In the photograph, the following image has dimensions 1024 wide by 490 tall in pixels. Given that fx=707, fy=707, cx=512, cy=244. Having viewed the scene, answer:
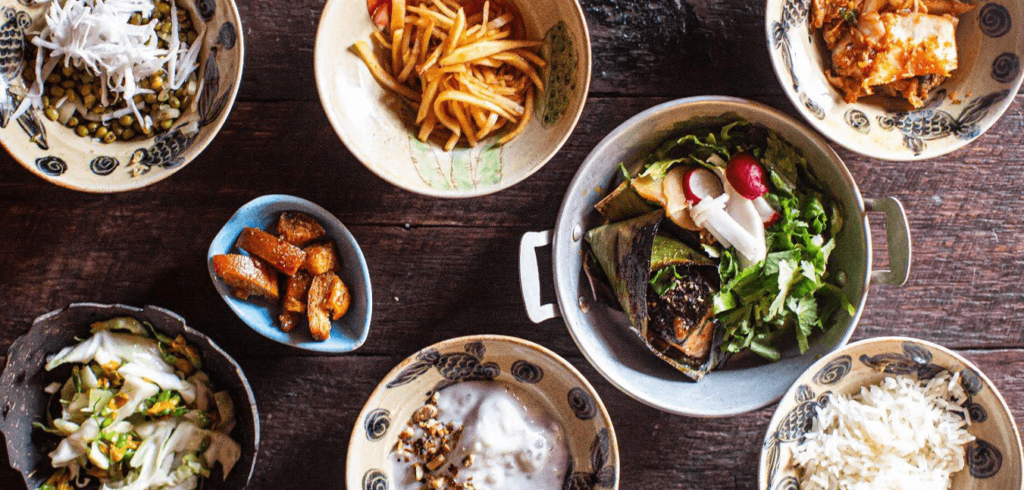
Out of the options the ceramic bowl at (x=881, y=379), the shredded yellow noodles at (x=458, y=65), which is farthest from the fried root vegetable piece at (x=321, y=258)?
the ceramic bowl at (x=881, y=379)

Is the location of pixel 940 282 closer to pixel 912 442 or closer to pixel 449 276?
pixel 912 442

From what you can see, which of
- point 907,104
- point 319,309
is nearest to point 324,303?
point 319,309

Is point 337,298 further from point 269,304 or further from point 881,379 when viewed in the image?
point 881,379

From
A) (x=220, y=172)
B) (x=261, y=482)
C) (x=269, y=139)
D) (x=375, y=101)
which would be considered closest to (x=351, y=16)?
(x=375, y=101)

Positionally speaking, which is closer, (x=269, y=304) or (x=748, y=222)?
(x=748, y=222)

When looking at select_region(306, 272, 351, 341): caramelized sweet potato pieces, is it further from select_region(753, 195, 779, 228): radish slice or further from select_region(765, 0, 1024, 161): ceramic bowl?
select_region(765, 0, 1024, 161): ceramic bowl

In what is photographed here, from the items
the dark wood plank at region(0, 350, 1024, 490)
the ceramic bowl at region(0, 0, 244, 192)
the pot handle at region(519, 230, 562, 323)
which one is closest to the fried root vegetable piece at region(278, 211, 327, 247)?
the ceramic bowl at region(0, 0, 244, 192)

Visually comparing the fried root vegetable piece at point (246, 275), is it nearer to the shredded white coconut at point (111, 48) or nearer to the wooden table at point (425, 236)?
the wooden table at point (425, 236)
